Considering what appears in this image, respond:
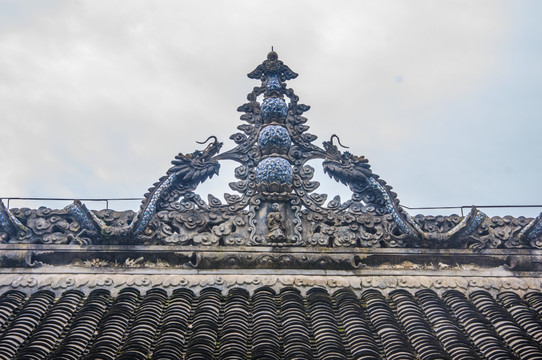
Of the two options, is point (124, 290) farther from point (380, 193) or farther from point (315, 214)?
point (380, 193)

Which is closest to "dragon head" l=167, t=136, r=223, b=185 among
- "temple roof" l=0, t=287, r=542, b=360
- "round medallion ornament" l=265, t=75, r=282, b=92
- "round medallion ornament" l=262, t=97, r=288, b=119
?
"round medallion ornament" l=262, t=97, r=288, b=119

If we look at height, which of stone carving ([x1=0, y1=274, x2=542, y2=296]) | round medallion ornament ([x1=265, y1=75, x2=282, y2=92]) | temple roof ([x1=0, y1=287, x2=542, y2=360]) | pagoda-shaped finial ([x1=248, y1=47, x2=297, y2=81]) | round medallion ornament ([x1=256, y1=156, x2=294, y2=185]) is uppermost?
pagoda-shaped finial ([x1=248, y1=47, x2=297, y2=81])

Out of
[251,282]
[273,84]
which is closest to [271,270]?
[251,282]

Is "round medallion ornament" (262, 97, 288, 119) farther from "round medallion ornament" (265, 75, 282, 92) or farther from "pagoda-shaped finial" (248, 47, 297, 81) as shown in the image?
"pagoda-shaped finial" (248, 47, 297, 81)

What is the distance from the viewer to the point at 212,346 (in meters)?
8.71

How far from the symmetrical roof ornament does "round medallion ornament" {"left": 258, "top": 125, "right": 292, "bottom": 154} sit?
0.02m

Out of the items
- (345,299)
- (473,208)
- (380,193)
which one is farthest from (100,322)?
(473,208)

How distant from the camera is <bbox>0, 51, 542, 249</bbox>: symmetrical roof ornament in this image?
11.1 m

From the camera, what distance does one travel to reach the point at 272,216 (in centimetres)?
1132

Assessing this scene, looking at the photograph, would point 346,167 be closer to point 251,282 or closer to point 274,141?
point 274,141

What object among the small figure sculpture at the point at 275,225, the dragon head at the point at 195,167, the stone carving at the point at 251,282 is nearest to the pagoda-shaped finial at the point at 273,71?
the dragon head at the point at 195,167

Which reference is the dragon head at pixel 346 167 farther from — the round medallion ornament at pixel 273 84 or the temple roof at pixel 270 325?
the temple roof at pixel 270 325

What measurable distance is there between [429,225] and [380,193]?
2.89 ft

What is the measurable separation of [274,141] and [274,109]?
687 millimetres
